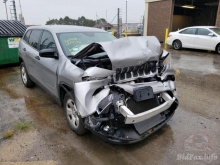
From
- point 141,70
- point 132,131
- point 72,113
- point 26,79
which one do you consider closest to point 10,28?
point 26,79

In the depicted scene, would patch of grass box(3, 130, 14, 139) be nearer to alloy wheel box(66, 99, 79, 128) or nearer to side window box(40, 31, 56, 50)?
alloy wheel box(66, 99, 79, 128)

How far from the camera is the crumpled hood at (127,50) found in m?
2.70

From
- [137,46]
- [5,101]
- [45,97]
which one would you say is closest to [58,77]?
[137,46]

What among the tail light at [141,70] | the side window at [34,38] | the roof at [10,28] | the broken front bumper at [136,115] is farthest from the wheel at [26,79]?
the broken front bumper at [136,115]

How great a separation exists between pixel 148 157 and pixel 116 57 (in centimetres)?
146

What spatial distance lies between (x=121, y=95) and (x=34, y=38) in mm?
3048

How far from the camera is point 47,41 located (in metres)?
3.95

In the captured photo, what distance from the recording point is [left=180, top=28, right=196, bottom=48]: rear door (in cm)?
1118

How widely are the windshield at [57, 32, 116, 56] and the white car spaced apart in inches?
→ 328

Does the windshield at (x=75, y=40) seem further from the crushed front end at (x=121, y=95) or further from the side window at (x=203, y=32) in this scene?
the side window at (x=203, y=32)

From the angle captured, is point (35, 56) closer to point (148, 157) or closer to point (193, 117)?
point (148, 157)

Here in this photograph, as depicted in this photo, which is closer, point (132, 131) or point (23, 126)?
point (132, 131)

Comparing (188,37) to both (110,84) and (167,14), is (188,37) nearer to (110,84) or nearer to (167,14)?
(167,14)

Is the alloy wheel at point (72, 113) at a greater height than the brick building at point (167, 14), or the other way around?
the brick building at point (167, 14)
